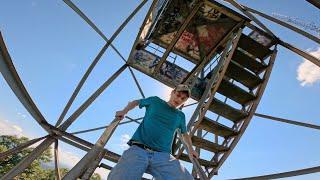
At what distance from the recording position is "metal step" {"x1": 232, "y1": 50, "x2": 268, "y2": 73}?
948 cm

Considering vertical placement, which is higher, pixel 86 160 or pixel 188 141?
pixel 188 141

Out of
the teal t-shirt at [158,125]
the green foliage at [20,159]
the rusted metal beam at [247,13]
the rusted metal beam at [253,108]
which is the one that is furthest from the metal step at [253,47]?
the green foliage at [20,159]

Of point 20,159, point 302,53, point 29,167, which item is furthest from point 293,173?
point 20,159

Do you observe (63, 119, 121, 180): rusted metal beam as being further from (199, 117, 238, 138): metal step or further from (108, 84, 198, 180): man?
(199, 117, 238, 138): metal step

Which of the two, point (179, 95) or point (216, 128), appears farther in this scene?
point (216, 128)

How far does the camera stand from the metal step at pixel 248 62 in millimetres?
9481

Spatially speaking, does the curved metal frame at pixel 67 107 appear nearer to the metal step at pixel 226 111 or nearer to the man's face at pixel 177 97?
the metal step at pixel 226 111

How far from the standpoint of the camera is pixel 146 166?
3.79 m

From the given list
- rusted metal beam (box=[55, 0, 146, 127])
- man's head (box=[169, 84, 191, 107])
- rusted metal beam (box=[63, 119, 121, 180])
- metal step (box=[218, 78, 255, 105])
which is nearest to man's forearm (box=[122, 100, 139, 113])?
man's head (box=[169, 84, 191, 107])

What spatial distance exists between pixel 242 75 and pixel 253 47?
0.81m

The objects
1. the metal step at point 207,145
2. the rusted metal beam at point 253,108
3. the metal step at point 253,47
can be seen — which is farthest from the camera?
the rusted metal beam at point 253,108

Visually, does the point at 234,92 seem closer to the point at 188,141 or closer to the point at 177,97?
the point at 188,141

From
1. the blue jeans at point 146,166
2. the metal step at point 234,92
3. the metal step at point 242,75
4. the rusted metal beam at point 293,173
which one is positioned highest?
the metal step at point 242,75

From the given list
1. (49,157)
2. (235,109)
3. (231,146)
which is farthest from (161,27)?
(49,157)
